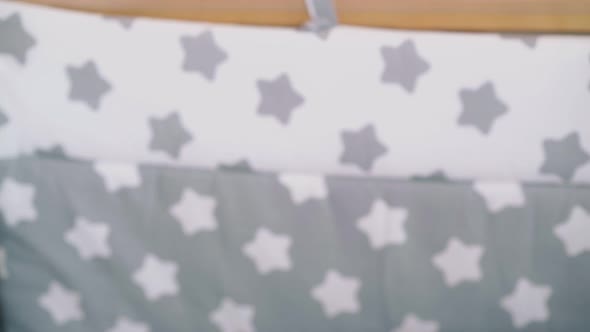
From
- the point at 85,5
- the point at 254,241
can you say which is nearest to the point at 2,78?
the point at 85,5

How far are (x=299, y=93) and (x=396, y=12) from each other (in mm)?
211

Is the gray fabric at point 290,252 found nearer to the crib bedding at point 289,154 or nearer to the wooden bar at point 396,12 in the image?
the crib bedding at point 289,154

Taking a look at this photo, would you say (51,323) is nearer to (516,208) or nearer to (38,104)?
(38,104)

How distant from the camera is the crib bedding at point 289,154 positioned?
2.44ft

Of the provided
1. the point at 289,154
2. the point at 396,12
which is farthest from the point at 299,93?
the point at 396,12

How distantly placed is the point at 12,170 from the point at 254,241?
0.38 m

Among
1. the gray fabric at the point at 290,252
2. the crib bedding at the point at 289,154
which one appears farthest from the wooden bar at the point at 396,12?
the gray fabric at the point at 290,252

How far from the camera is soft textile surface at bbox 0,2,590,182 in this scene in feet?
2.43

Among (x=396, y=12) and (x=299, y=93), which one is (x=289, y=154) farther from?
(x=396, y=12)

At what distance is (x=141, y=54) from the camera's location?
0.74 m

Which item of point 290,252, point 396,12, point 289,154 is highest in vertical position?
point 396,12

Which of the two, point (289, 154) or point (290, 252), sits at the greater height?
point (289, 154)

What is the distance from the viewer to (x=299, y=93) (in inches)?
29.4

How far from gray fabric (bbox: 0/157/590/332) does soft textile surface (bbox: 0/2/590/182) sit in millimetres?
52
